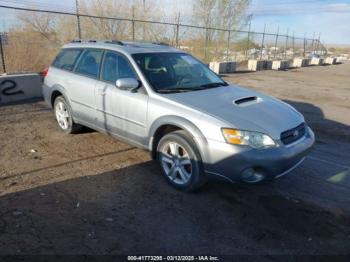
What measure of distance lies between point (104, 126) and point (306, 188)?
Result: 304 cm

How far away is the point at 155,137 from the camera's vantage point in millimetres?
4164

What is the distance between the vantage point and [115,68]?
469 cm

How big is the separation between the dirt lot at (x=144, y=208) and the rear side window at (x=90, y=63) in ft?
4.11

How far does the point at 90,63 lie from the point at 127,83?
4.52 ft

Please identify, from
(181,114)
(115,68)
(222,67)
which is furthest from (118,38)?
(181,114)

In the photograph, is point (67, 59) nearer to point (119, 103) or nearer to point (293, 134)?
point (119, 103)

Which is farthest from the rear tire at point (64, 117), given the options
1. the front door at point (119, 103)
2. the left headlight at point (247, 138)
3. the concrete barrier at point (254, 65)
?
the concrete barrier at point (254, 65)

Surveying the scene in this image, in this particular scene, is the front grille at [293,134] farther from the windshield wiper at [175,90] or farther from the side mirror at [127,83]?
the side mirror at [127,83]

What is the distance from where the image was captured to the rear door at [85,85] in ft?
16.4

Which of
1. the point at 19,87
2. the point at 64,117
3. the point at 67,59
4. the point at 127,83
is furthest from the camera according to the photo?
the point at 19,87

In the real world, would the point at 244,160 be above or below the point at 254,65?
above

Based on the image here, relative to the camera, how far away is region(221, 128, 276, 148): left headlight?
3445mm

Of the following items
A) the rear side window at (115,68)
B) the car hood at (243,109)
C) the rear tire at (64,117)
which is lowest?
the rear tire at (64,117)

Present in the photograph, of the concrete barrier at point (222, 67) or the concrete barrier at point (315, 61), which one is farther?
the concrete barrier at point (315, 61)
